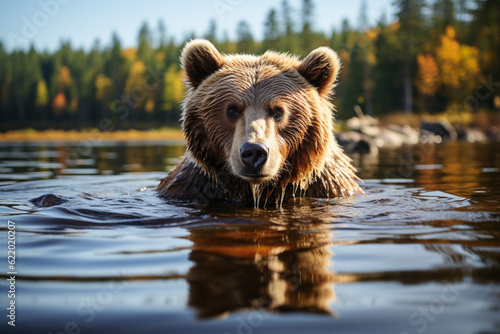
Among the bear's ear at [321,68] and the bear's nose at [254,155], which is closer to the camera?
the bear's nose at [254,155]

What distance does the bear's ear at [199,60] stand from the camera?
550cm

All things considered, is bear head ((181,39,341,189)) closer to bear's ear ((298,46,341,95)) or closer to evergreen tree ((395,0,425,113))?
bear's ear ((298,46,341,95))

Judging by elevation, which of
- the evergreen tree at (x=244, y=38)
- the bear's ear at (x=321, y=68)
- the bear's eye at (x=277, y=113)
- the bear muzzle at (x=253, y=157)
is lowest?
the bear muzzle at (x=253, y=157)

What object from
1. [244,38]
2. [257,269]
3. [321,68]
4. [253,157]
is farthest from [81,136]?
[257,269]

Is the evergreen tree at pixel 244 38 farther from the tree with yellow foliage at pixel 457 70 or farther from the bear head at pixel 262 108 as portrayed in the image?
the bear head at pixel 262 108

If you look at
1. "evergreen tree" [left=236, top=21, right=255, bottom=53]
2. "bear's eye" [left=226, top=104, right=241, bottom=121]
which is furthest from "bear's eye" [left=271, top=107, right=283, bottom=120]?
"evergreen tree" [left=236, top=21, right=255, bottom=53]

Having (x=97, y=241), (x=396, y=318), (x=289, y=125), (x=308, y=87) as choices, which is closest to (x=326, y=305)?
(x=396, y=318)

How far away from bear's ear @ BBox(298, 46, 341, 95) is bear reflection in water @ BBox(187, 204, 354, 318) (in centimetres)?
232

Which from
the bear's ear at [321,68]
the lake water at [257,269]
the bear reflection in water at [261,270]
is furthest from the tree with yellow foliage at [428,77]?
the bear reflection in water at [261,270]

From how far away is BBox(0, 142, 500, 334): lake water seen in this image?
1997 millimetres

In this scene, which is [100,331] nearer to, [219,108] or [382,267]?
[382,267]

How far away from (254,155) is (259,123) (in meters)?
0.50

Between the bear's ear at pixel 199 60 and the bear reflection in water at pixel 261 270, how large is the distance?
2.41m

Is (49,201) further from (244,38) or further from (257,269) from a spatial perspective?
(244,38)
